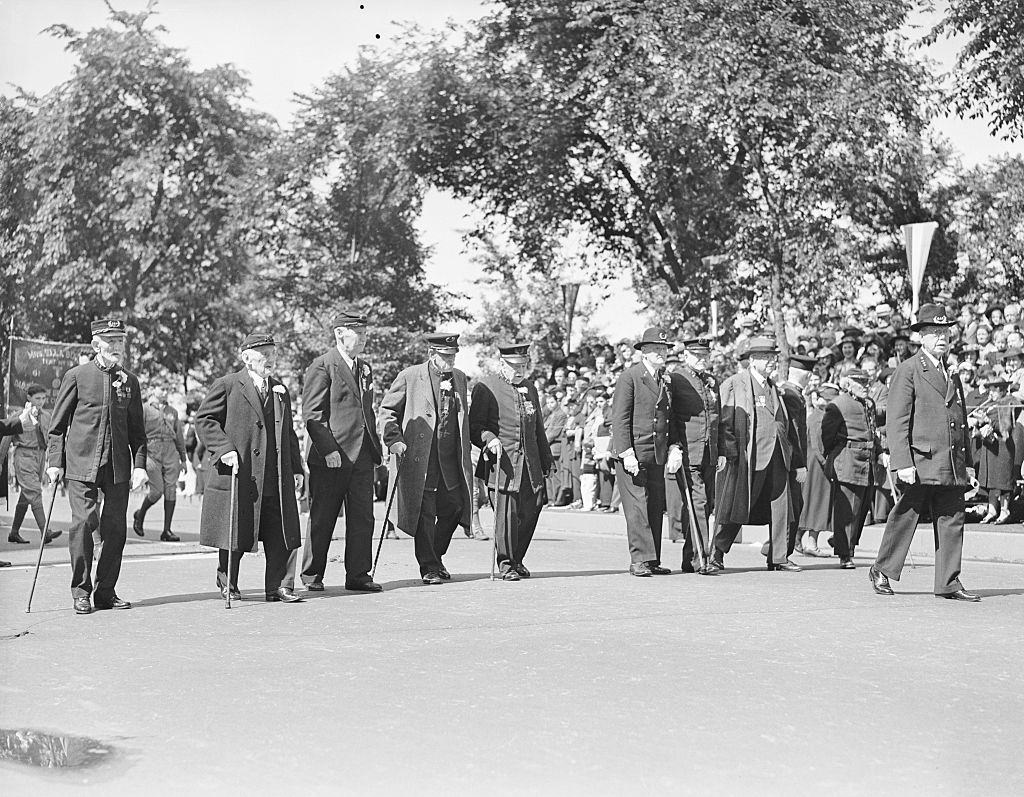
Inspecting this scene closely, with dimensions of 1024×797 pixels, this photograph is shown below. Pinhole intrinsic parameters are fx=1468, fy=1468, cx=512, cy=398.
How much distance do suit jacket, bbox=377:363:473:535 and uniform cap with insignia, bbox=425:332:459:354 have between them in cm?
18

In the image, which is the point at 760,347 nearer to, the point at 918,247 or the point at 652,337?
the point at 652,337

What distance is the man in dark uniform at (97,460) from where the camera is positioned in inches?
380

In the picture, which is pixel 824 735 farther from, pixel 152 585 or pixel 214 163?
pixel 214 163

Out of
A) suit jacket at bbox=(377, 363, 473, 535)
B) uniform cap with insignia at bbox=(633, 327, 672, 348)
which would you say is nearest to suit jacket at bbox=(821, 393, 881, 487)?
uniform cap with insignia at bbox=(633, 327, 672, 348)

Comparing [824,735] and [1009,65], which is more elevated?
[1009,65]

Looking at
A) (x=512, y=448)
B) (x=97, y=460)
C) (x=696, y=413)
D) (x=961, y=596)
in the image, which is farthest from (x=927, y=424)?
(x=97, y=460)

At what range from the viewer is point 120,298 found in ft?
132

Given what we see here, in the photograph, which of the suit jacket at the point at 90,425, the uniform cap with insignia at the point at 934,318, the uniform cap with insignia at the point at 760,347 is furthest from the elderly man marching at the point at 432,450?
the uniform cap with insignia at the point at 934,318

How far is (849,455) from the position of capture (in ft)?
44.9

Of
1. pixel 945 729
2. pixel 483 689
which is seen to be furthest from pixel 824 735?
pixel 483 689

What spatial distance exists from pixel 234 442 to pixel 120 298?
3155cm

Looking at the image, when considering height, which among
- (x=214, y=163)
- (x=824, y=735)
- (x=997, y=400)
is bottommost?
(x=824, y=735)

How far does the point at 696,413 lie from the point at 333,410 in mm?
3289

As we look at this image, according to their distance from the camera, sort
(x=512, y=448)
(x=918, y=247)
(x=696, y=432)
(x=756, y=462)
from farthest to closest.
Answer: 1. (x=918, y=247)
2. (x=696, y=432)
3. (x=756, y=462)
4. (x=512, y=448)
